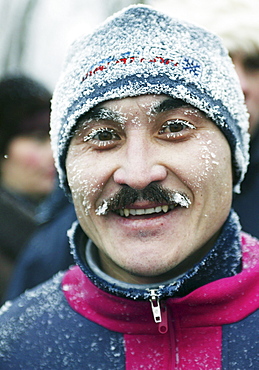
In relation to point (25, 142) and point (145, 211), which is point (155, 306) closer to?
point (145, 211)

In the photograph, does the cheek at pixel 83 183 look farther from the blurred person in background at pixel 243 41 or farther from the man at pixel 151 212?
the blurred person in background at pixel 243 41

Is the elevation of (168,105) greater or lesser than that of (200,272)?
greater

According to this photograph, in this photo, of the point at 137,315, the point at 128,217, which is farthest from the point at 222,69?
the point at 137,315

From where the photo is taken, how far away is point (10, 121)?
396cm

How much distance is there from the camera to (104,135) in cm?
214

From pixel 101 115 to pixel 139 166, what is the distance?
288 mm

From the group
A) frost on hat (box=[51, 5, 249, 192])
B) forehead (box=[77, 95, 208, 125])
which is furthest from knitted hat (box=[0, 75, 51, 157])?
forehead (box=[77, 95, 208, 125])

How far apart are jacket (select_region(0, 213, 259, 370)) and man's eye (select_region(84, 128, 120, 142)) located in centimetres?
47

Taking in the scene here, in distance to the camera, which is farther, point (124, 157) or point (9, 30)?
point (9, 30)

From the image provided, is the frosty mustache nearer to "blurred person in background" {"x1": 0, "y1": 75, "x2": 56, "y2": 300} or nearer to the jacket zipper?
the jacket zipper

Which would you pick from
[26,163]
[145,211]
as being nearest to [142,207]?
[145,211]

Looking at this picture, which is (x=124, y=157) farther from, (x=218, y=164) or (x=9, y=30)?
(x=9, y=30)

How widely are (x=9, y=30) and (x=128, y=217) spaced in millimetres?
12785

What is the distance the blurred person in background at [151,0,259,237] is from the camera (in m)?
3.13
